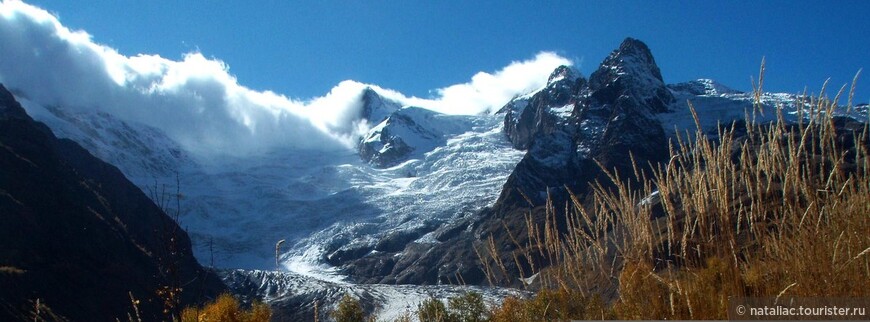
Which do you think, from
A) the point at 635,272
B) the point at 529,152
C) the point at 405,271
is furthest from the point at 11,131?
the point at 529,152

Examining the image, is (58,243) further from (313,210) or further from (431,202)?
(431,202)

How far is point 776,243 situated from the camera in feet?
10.8

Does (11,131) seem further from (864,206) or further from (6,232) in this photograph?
(864,206)

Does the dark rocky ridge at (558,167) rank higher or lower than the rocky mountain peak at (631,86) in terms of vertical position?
lower

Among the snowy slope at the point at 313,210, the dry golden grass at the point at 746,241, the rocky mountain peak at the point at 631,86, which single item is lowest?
the snowy slope at the point at 313,210

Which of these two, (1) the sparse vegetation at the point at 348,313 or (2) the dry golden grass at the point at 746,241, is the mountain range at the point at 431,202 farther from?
(2) the dry golden grass at the point at 746,241

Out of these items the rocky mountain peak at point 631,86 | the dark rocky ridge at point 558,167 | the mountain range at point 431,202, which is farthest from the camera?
the rocky mountain peak at point 631,86

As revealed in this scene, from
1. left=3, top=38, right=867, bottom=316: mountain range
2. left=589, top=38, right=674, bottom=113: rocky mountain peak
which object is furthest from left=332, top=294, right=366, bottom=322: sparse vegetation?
left=589, top=38, right=674, bottom=113: rocky mountain peak

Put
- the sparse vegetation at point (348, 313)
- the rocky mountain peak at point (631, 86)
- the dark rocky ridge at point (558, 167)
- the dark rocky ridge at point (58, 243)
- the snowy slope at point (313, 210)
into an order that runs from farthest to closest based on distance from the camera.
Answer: the rocky mountain peak at point (631, 86), the snowy slope at point (313, 210), the dark rocky ridge at point (558, 167), the dark rocky ridge at point (58, 243), the sparse vegetation at point (348, 313)

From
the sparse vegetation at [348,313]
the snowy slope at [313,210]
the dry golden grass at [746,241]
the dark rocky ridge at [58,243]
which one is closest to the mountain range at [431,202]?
the snowy slope at [313,210]

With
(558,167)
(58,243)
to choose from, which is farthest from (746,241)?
(558,167)

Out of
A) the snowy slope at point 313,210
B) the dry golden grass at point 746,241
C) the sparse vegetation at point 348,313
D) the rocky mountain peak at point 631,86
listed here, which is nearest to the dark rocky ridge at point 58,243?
the sparse vegetation at point 348,313

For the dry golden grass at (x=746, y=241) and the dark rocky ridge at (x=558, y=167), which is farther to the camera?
the dark rocky ridge at (x=558, y=167)

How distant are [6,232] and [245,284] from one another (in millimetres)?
67785
